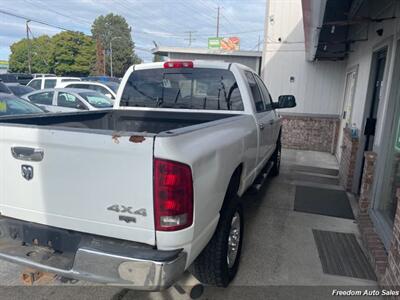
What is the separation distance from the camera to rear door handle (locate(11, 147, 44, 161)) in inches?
85.4

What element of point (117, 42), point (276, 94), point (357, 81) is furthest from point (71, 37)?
point (357, 81)

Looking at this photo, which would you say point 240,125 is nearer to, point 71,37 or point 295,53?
point 295,53

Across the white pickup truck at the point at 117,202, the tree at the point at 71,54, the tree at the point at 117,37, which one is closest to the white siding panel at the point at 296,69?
the white pickup truck at the point at 117,202

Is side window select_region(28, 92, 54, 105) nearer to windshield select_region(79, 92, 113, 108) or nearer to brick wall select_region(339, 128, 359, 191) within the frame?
windshield select_region(79, 92, 113, 108)

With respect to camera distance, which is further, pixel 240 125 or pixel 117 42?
pixel 117 42

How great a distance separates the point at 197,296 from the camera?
288 cm

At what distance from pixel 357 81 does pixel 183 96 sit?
4829 millimetres

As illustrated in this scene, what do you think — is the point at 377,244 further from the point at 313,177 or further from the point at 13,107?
the point at 13,107

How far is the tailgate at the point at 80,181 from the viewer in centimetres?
195

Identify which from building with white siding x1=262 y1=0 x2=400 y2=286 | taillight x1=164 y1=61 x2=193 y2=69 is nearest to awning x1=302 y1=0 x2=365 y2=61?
building with white siding x1=262 y1=0 x2=400 y2=286

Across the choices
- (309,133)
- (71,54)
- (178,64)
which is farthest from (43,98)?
(71,54)

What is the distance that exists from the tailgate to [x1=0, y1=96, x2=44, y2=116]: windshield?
4.95 meters

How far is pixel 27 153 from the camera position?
2.21 m

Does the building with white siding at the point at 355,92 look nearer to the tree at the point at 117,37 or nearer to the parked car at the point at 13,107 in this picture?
the parked car at the point at 13,107
